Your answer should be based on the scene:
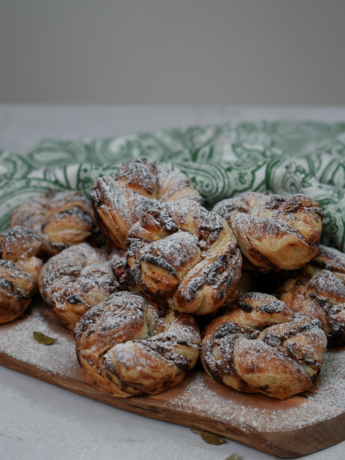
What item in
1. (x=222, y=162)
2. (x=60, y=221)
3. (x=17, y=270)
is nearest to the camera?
(x=17, y=270)

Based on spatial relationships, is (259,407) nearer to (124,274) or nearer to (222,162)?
(124,274)

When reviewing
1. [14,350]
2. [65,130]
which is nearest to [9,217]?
[14,350]

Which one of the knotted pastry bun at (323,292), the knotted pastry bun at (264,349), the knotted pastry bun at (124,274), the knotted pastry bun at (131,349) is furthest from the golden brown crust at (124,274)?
the knotted pastry bun at (323,292)

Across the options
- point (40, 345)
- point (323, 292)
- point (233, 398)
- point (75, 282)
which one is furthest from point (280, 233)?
point (40, 345)

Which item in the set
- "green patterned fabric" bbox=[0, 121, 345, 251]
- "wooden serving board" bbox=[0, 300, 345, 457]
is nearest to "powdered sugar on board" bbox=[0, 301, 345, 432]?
"wooden serving board" bbox=[0, 300, 345, 457]

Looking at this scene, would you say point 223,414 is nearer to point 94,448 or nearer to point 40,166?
point 94,448

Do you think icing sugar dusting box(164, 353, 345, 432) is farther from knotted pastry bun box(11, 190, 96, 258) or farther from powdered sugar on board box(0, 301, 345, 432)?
knotted pastry bun box(11, 190, 96, 258)
